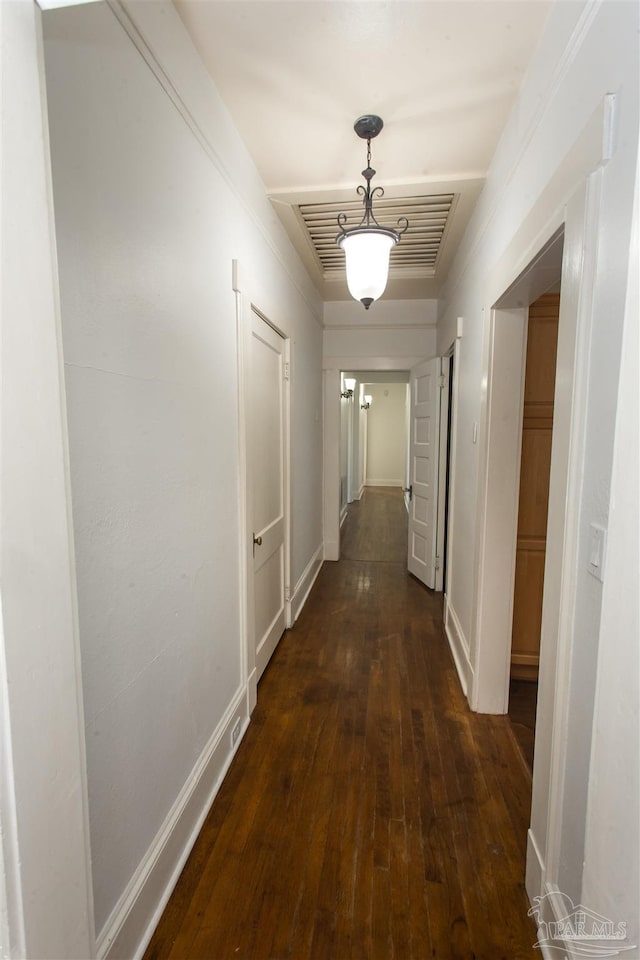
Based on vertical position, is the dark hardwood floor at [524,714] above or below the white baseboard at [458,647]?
below

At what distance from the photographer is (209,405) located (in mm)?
1647

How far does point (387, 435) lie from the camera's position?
1044cm

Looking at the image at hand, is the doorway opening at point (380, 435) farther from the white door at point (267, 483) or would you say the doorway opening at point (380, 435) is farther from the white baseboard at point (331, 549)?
the white door at point (267, 483)

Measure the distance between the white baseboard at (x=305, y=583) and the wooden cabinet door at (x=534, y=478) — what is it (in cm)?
156

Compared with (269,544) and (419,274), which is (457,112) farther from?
(269,544)

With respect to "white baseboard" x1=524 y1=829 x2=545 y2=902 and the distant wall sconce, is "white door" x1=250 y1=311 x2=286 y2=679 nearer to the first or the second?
"white baseboard" x1=524 y1=829 x2=545 y2=902

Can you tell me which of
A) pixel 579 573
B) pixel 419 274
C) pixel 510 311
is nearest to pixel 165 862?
pixel 579 573

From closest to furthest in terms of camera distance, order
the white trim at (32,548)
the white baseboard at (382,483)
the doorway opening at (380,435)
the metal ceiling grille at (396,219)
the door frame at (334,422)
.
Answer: the white trim at (32,548)
the metal ceiling grille at (396,219)
the door frame at (334,422)
the doorway opening at (380,435)
the white baseboard at (382,483)

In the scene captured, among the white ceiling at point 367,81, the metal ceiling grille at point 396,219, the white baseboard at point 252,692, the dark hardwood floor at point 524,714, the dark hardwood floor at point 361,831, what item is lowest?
the dark hardwood floor at point 524,714

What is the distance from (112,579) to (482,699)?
200 cm

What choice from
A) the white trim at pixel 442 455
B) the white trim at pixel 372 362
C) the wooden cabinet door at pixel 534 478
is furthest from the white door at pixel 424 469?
the wooden cabinet door at pixel 534 478

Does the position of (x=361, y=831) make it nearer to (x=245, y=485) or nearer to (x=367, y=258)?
(x=245, y=485)

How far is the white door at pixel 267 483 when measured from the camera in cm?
236

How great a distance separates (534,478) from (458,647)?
1.14 meters
